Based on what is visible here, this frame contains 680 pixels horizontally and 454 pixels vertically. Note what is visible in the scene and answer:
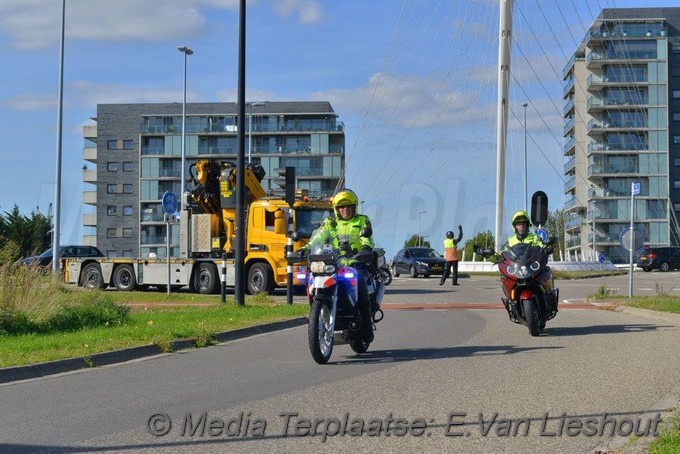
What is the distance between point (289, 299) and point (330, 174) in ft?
243

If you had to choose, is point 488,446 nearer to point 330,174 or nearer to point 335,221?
point 335,221

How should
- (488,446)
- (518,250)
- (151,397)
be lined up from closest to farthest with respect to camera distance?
1. (488,446)
2. (151,397)
3. (518,250)

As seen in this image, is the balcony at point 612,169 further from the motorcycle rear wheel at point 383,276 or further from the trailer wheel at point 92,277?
the motorcycle rear wheel at point 383,276

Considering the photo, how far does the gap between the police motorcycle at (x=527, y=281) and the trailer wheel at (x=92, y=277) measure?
813 inches

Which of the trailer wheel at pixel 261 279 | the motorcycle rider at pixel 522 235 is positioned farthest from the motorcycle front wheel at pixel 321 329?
the trailer wheel at pixel 261 279

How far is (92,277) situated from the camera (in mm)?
32938

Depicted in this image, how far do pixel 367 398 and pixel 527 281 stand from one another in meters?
5.97

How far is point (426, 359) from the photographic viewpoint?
38.4 feet

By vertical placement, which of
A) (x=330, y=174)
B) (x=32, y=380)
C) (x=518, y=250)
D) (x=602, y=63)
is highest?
(x=602, y=63)

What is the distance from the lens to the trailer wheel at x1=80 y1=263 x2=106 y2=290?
32.7 meters

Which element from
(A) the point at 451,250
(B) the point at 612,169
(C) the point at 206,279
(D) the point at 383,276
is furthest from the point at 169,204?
(B) the point at 612,169

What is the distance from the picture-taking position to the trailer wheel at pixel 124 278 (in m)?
32.3

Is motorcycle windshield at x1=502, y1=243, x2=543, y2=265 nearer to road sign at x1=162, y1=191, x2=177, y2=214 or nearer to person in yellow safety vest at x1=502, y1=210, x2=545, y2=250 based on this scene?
person in yellow safety vest at x1=502, y1=210, x2=545, y2=250

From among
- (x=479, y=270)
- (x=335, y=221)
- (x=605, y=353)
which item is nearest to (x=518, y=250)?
(x=605, y=353)
